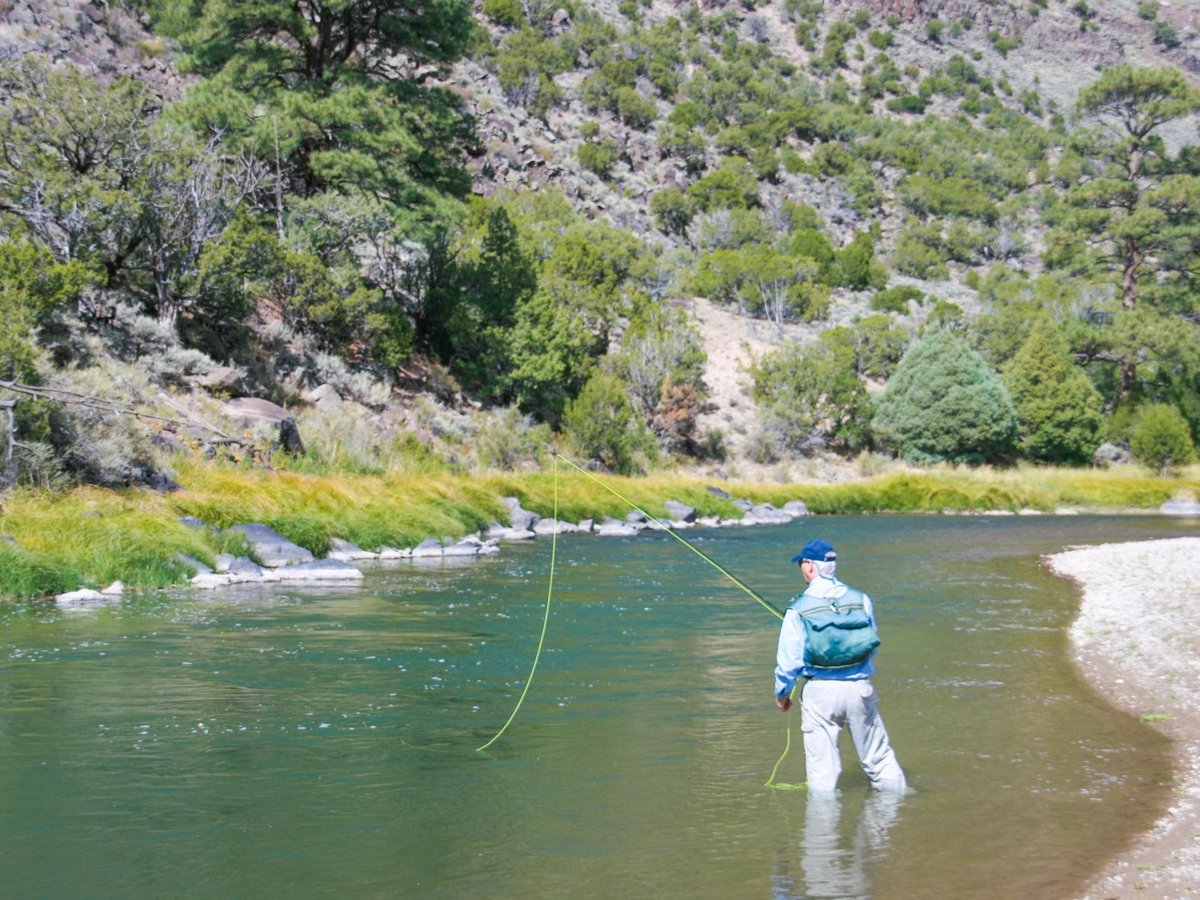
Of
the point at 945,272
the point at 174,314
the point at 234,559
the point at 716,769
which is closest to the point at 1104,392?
the point at 945,272

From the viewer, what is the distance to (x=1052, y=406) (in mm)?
48312

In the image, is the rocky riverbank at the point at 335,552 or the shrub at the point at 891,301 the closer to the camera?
the rocky riverbank at the point at 335,552

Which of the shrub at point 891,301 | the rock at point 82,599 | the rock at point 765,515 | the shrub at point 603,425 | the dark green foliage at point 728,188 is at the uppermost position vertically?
the dark green foliage at point 728,188

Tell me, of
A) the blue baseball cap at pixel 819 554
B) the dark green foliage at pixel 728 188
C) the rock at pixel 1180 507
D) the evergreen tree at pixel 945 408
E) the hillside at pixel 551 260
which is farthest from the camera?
the dark green foliage at pixel 728 188

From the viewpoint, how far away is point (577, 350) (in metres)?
41.0

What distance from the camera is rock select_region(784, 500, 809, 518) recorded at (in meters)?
37.1

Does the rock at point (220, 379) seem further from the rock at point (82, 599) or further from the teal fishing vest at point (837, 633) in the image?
the teal fishing vest at point (837, 633)

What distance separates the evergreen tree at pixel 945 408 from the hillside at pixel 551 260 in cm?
57

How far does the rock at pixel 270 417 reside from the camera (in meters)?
25.9

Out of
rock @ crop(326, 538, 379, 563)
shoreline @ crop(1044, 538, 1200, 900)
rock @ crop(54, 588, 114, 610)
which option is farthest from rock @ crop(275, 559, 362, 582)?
shoreline @ crop(1044, 538, 1200, 900)

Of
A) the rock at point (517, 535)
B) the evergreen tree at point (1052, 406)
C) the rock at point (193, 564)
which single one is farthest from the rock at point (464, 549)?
the evergreen tree at point (1052, 406)

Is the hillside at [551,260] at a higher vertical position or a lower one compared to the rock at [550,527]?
higher

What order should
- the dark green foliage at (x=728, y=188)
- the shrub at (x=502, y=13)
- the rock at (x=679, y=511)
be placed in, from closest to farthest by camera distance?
1. the rock at (x=679, y=511)
2. the dark green foliage at (x=728, y=188)
3. the shrub at (x=502, y=13)

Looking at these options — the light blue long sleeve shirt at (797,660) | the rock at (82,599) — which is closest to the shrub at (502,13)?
the rock at (82,599)
